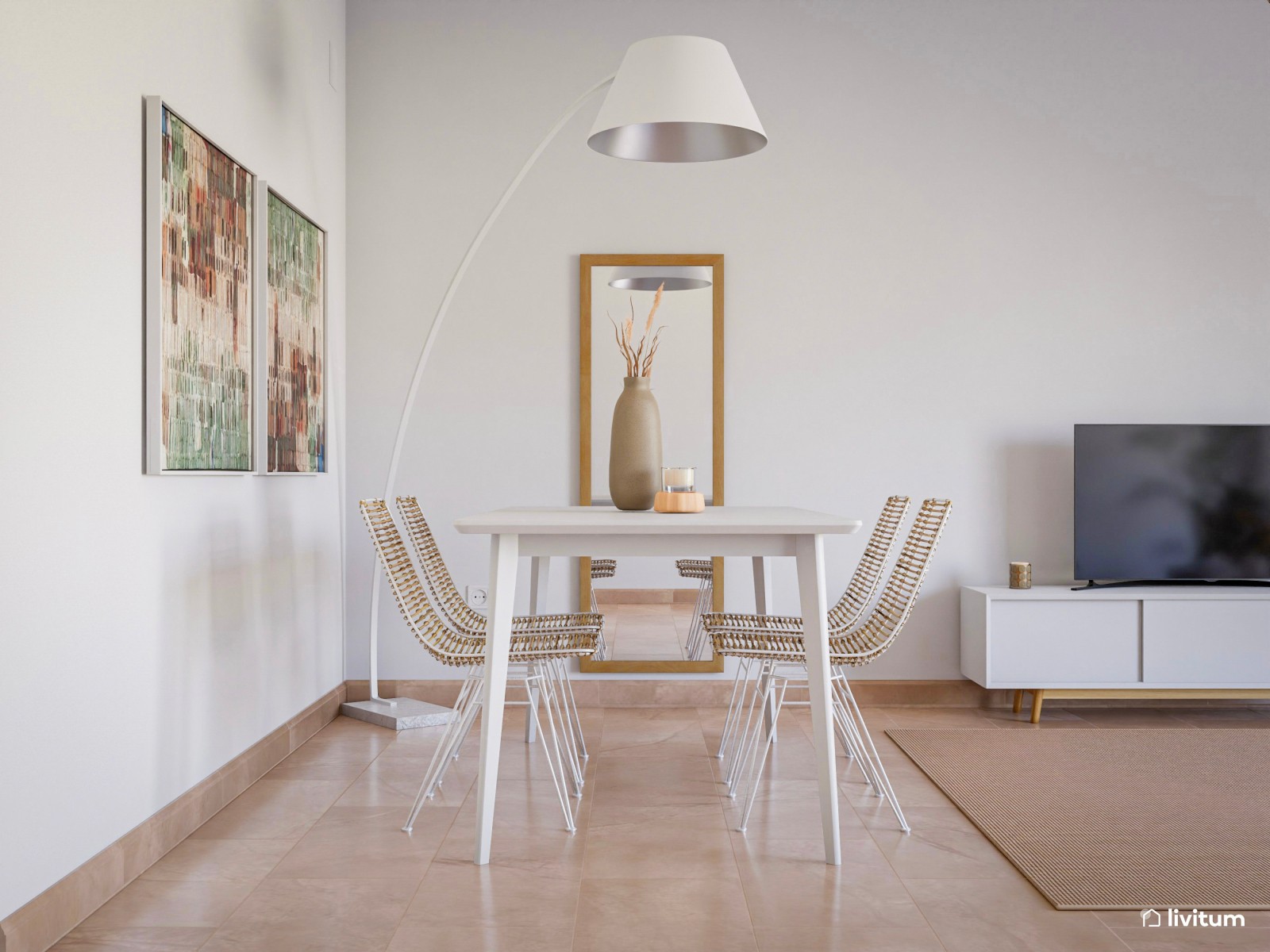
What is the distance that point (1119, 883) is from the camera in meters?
2.41

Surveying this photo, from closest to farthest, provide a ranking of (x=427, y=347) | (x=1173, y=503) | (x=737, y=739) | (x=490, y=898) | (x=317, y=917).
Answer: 1. (x=317, y=917)
2. (x=490, y=898)
3. (x=737, y=739)
4. (x=427, y=347)
5. (x=1173, y=503)

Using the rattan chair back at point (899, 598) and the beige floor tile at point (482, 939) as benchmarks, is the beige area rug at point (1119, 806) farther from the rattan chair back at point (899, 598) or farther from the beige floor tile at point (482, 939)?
the beige floor tile at point (482, 939)

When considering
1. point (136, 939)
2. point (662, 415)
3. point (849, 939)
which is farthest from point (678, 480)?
point (136, 939)

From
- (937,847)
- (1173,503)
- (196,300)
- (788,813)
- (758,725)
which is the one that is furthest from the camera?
(1173,503)

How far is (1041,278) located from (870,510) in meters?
1.25

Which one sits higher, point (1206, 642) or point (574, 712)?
point (1206, 642)

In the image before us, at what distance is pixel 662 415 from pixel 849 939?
8.71ft

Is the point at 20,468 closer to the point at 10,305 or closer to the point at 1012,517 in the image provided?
the point at 10,305

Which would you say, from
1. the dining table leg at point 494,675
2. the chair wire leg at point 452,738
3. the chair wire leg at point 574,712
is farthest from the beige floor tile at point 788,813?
the chair wire leg at point 452,738

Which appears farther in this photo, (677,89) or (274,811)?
(274,811)

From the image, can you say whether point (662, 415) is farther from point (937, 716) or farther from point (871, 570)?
point (937, 716)

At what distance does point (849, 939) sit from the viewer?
214cm

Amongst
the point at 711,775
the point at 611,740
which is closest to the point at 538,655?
the point at 711,775

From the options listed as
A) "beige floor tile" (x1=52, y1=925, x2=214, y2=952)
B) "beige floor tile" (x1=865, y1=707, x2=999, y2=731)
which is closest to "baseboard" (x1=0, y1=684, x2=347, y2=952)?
"beige floor tile" (x1=52, y1=925, x2=214, y2=952)
